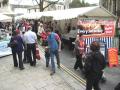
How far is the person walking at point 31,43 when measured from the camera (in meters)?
14.5

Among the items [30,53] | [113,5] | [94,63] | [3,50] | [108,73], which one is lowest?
[108,73]

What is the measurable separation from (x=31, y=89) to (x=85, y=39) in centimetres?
483

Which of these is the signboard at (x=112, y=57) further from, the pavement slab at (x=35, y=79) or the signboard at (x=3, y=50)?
the signboard at (x=3, y=50)

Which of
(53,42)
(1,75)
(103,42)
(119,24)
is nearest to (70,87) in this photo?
(53,42)

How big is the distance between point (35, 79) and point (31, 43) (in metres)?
2.34

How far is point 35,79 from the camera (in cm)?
1269

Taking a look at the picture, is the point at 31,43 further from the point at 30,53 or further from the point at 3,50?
the point at 3,50

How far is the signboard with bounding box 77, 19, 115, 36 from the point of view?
1611 centimetres

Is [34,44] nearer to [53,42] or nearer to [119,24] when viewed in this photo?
[53,42]

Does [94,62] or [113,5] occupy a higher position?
[113,5]

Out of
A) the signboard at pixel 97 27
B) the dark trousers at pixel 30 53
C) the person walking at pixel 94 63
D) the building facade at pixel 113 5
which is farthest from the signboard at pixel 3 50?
the building facade at pixel 113 5

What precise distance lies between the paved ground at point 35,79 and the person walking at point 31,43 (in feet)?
1.05

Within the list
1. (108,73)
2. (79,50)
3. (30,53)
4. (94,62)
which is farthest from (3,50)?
(94,62)

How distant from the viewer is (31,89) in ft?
37.6
